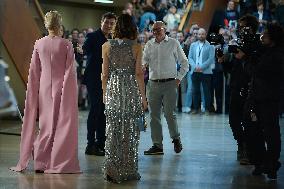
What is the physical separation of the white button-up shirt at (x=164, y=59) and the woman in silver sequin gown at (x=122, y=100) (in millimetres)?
1904

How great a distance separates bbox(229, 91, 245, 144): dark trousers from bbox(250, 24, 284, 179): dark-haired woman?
0.81m

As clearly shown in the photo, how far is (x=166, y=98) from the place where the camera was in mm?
8758

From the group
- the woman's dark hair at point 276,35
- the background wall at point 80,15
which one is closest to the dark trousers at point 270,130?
the woman's dark hair at point 276,35

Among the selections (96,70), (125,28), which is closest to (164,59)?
(96,70)

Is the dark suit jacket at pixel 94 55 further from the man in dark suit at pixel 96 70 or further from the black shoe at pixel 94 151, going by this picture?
the black shoe at pixel 94 151

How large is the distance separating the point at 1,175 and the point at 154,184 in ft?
5.52

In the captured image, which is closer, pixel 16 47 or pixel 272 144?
pixel 272 144

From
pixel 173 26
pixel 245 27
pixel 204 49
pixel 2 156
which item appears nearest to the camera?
pixel 245 27

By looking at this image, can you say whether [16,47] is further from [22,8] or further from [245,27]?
[245,27]

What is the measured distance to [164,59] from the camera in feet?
28.8

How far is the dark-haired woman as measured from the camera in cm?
681

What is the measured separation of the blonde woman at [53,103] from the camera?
7.18 meters

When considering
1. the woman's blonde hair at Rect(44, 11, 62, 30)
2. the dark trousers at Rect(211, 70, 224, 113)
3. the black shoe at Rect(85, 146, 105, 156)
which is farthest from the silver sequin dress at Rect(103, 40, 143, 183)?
the dark trousers at Rect(211, 70, 224, 113)

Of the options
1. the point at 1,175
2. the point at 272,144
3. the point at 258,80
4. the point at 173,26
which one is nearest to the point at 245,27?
the point at 258,80
